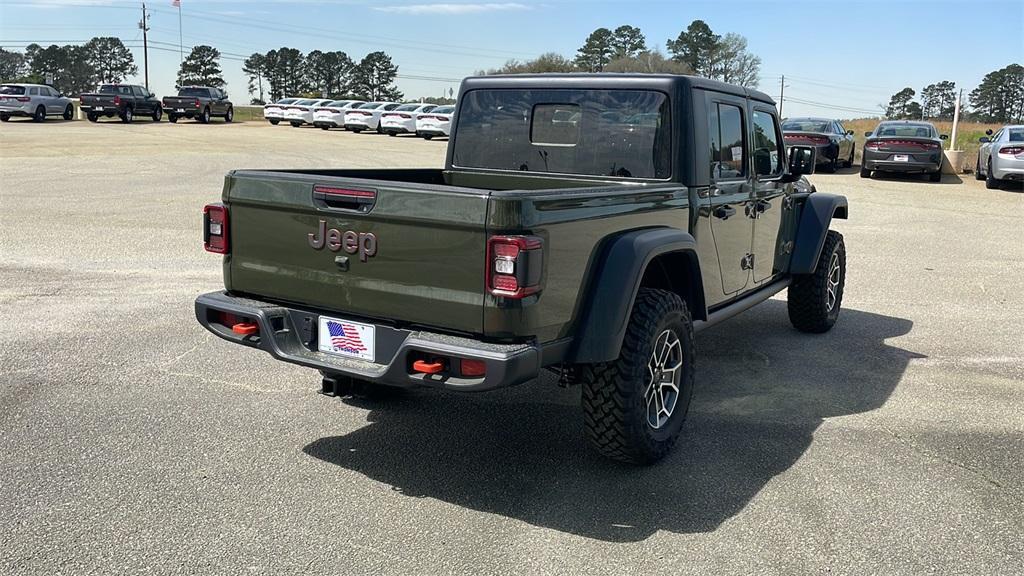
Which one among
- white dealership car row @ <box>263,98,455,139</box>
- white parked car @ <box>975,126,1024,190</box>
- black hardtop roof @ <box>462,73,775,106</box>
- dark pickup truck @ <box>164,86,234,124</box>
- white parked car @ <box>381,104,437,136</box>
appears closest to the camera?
black hardtop roof @ <box>462,73,775,106</box>

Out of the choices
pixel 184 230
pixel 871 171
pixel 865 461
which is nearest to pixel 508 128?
pixel 865 461

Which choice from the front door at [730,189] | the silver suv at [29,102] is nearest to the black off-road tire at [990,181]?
the front door at [730,189]

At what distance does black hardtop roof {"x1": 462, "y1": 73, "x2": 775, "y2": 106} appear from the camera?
494 centimetres

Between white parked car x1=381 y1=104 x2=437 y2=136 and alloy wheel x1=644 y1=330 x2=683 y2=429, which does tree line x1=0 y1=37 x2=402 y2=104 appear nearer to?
white parked car x1=381 y1=104 x2=437 y2=136

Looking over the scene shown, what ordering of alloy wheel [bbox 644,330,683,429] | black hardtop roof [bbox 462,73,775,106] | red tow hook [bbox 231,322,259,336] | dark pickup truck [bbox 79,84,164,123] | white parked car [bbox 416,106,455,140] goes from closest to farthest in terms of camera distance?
red tow hook [bbox 231,322,259,336]
alloy wheel [bbox 644,330,683,429]
black hardtop roof [bbox 462,73,775,106]
white parked car [bbox 416,106,455,140]
dark pickup truck [bbox 79,84,164,123]

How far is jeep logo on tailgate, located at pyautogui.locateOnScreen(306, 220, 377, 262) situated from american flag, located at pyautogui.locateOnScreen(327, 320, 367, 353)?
1.05 feet

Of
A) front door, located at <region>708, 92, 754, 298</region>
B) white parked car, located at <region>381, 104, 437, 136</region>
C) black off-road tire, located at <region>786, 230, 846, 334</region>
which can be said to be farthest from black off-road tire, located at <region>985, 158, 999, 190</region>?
white parked car, located at <region>381, 104, 437, 136</region>

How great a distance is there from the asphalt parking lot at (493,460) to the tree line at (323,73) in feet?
341

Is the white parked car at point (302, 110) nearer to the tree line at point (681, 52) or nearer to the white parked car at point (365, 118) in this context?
the white parked car at point (365, 118)

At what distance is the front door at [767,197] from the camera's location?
19.1 ft

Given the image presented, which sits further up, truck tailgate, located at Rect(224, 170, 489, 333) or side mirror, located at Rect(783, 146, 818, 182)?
side mirror, located at Rect(783, 146, 818, 182)

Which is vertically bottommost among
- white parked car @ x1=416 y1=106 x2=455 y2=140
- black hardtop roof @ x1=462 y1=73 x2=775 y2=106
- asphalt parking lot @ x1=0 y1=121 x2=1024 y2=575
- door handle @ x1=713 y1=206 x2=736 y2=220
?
asphalt parking lot @ x1=0 y1=121 x2=1024 y2=575

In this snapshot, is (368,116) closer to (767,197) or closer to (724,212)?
(767,197)

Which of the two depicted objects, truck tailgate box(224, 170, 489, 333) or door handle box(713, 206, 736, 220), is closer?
truck tailgate box(224, 170, 489, 333)
